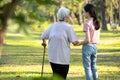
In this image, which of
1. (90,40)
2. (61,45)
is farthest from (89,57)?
(61,45)

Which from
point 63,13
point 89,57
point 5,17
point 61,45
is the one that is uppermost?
point 63,13

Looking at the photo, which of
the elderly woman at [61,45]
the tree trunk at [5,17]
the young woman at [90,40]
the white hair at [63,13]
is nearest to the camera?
the tree trunk at [5,17]

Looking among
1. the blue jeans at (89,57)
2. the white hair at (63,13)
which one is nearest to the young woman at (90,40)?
the blue jeans at (89,57)

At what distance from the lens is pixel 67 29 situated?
8375 millimetres

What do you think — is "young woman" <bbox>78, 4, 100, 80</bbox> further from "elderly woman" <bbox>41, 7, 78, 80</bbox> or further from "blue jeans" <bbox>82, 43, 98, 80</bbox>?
"elderly woman" <bbox>41, 7, 78, 80</bbox>

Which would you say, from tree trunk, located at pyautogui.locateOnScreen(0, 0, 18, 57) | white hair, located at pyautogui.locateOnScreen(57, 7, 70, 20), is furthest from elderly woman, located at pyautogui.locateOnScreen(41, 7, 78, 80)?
tree trunk, located at pyautogui.locateOnScreen(0, 0, 18, 57)

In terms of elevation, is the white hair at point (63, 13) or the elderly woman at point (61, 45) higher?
the white hair at point (63, 13)

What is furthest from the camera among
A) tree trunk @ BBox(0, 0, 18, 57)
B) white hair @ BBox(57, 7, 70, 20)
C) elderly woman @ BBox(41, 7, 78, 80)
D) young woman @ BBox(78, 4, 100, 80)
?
young woman @ BBox(78, 4, 100, 80)

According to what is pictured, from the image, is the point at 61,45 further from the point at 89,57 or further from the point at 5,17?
the point at 5,17

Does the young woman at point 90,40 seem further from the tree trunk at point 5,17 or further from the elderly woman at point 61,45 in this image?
the tree trunk at point 5,17

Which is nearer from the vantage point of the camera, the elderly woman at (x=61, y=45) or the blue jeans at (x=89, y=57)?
the elderly woman at (x=61, y=45)

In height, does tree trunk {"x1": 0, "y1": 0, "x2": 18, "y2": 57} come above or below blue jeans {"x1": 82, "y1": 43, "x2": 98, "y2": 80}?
above

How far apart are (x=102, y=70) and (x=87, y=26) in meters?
6.40

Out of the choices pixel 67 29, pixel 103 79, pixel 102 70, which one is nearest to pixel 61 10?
pixel 67 29
